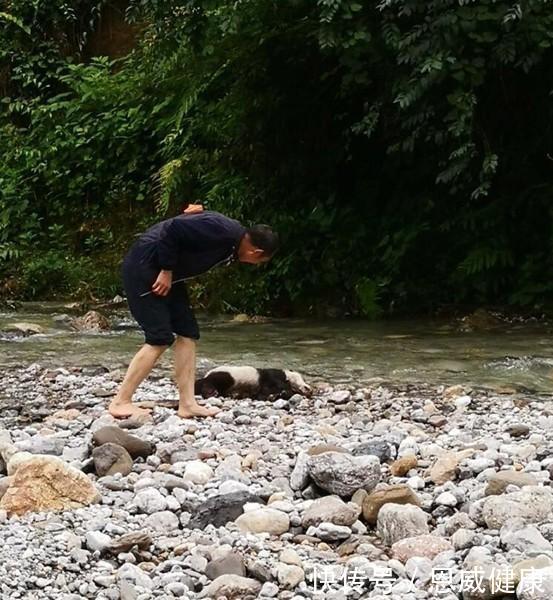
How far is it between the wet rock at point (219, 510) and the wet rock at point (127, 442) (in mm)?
787

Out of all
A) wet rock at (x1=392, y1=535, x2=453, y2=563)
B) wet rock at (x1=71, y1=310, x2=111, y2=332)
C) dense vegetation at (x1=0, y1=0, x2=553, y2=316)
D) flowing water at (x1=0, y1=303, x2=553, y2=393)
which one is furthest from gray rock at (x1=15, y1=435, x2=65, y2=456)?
wet rock at (x1=71, y1=310, x2=111, y2=332)

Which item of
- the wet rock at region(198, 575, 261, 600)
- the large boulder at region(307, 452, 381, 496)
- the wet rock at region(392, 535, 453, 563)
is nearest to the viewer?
the wet rock at region(198, 575, 261, 600)

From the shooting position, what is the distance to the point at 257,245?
5.20m

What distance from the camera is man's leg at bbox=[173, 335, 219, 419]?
5.38 meters

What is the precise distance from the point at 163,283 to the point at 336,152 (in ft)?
20.6

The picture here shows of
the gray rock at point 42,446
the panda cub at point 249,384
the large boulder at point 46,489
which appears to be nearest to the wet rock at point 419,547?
the large boulder at point 46,489

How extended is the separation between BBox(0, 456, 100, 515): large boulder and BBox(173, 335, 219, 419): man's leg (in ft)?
5.36

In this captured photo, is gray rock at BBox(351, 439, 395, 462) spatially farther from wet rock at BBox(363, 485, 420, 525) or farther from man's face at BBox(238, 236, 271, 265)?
man's face at BBox(238, 236, 271, 265)

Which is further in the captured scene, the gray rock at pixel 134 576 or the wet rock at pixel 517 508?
the wet rock at pixel 517 508

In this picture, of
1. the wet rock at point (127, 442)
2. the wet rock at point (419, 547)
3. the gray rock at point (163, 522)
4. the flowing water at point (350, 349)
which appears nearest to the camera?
the wet rock at point (419, 547)

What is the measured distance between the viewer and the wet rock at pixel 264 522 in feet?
11.3

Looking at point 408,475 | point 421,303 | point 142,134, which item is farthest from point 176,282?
point 142,134

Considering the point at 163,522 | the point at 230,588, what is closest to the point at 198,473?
the point at 163,522

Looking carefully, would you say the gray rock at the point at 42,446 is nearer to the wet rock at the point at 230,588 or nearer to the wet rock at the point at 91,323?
the wet rock at the point at 230,588
